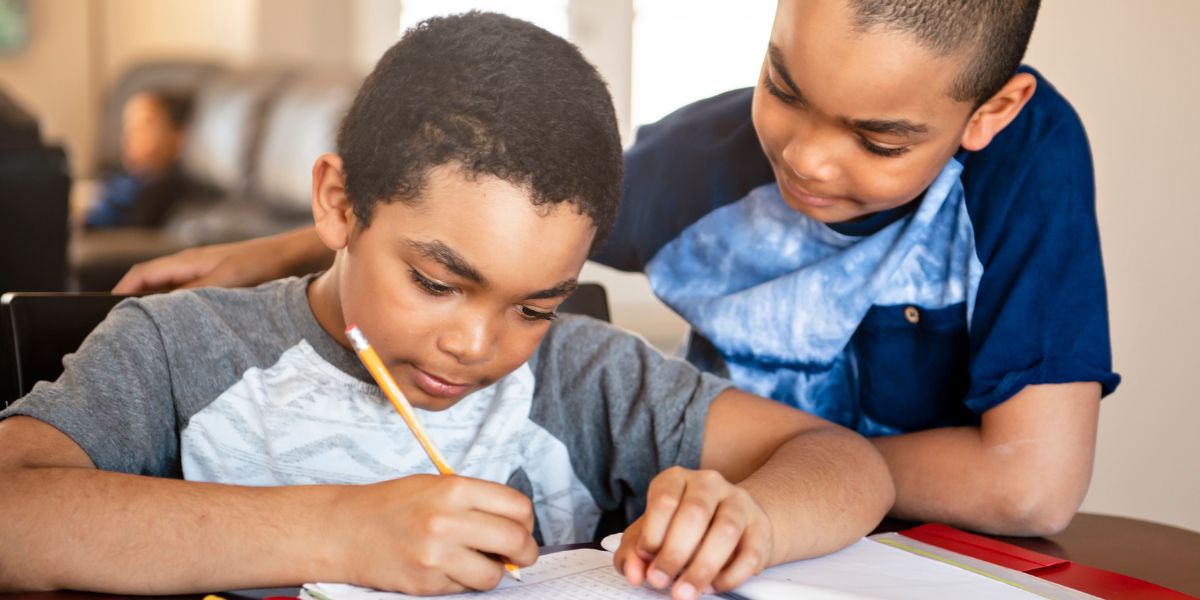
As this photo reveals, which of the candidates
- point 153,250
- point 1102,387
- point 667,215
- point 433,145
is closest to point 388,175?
point 433,145

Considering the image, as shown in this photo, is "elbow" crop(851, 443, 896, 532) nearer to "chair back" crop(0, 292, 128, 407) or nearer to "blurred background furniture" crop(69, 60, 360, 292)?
"chair back" crop(0, 292, 128, 407)

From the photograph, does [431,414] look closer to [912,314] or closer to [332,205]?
[332,205]

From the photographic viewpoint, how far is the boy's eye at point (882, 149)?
1080 mm

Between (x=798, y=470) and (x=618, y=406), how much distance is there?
0.64ft

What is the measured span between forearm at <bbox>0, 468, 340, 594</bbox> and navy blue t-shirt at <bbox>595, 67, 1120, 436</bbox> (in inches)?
22.5

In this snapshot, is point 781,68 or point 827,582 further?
point 781,68

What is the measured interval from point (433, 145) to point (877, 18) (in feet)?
1.25

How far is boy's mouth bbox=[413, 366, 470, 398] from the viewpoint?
0.97 meters

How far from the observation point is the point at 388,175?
0.96 m

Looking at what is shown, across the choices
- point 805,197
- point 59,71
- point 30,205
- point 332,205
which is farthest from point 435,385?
point 59,71

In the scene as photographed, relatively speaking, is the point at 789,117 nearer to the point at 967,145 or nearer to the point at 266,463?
the point at 967,145

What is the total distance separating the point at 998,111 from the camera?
1160 millimetres

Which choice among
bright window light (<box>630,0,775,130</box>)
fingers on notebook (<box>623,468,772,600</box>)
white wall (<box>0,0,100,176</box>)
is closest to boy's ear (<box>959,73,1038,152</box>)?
fingers on notebook (<box>623,468,772,600</box>)

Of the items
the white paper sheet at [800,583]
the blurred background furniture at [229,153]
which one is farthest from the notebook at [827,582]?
the blurred background furniture at [229,153]
